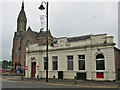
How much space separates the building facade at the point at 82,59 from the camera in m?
18.2

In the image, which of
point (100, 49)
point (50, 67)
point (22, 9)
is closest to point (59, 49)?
point (50, 67)

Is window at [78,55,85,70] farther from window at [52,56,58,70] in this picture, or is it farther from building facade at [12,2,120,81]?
window at [52,56,58,70]

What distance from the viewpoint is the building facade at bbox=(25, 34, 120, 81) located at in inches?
716

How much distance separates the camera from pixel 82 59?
20406mm

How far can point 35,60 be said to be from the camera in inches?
984

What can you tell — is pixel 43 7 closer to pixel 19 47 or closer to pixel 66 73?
pixel 66 73

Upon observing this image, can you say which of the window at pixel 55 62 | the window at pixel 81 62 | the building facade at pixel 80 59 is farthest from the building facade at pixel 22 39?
the window at pixel 81 62

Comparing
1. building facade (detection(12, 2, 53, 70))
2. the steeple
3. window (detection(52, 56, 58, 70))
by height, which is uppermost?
the steeple

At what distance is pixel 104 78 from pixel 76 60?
440cm

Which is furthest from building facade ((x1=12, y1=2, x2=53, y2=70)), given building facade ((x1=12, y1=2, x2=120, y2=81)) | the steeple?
building facade ((x1=12, y1=2, x2=120, y2=81))

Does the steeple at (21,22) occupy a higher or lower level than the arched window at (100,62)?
higher

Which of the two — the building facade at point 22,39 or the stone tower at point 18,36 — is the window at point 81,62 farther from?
the stone tower at point 18,36

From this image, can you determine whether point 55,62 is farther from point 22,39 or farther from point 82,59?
point 22,39

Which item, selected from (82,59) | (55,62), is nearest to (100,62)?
(82,59)
